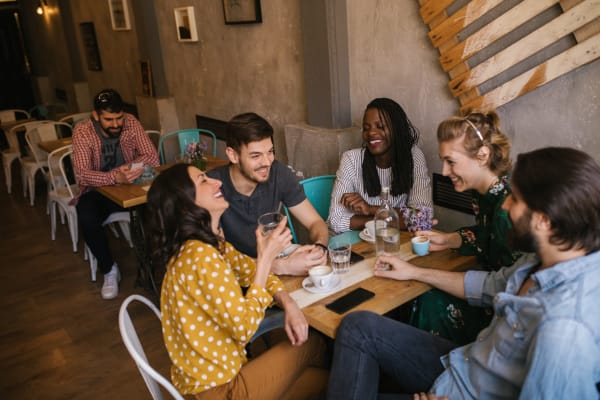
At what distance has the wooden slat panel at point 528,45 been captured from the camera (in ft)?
6.97

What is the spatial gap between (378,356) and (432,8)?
6.12ft

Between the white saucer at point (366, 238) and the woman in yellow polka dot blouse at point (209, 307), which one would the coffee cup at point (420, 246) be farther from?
the woman in yellow polka dot blouse at point (209, 307)

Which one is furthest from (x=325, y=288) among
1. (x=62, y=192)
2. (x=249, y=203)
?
(x=62, y=192)

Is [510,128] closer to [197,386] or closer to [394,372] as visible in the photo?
[394,372]

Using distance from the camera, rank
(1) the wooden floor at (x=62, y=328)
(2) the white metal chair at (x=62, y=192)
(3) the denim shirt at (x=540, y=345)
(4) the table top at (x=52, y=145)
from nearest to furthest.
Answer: (3) the denim shirt at (x=540, y=345) < (1) the wooden floor at (x=62, y=328) < (2) the white metal chair at (x=62, y=192) < (4) the table top at (x=52, y=145)

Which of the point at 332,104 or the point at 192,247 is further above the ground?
the point at 332,104

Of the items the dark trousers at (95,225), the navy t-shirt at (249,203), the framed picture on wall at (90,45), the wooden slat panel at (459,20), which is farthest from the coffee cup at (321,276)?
the framed picture on wall at (90,45)

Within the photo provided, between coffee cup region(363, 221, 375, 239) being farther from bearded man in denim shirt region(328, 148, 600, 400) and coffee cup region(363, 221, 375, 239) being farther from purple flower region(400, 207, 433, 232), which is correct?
bearded man in denim shirt region(328, 148, 600, 400)

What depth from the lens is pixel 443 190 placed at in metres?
3.02

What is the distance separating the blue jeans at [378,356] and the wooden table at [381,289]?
5 cm

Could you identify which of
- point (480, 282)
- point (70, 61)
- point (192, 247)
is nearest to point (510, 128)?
point (480, 282)

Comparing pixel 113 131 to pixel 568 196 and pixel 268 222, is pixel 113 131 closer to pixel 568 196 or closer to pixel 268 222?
pixel 268 222

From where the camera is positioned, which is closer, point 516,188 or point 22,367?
point 516,188

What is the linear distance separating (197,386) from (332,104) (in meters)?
2.22
